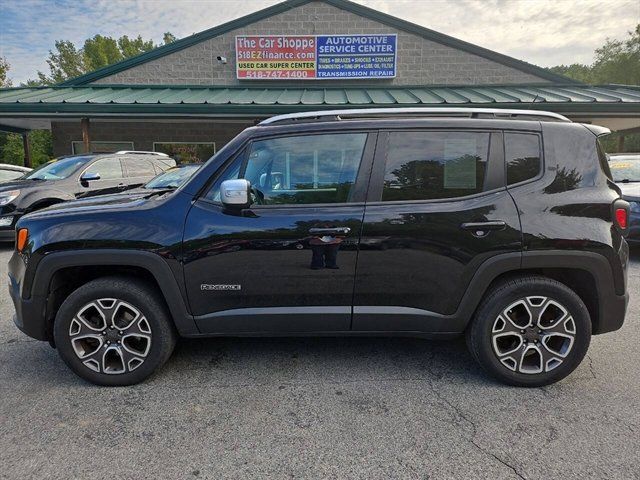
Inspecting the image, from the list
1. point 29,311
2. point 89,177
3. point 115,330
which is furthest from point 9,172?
point 115,330

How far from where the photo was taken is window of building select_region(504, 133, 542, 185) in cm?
260

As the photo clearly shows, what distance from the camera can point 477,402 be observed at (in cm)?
249

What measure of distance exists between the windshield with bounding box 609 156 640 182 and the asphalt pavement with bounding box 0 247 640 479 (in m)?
4.79

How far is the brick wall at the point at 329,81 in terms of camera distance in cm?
1294

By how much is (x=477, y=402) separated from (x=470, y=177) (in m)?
1.55

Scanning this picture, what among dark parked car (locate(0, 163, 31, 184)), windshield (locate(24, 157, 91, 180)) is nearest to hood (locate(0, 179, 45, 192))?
windshield (locate(24, 157, 91, 180))

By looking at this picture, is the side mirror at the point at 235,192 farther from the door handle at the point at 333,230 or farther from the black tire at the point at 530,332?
the black tire at the point at 530,332

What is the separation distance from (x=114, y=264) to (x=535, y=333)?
9.94 feet

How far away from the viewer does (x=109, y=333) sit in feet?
8.74

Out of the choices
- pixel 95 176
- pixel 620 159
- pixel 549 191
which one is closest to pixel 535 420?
pixel 549 191

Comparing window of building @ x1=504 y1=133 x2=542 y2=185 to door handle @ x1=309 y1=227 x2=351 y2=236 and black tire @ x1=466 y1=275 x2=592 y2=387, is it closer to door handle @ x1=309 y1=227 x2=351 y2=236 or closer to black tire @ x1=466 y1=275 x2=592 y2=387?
black tire @ x1=466 y1=275 x2=592 y2=387

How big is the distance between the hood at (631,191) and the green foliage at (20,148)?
1146 inches

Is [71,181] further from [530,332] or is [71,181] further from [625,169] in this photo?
[625,169]

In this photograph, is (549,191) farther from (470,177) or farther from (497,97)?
(497,97)
